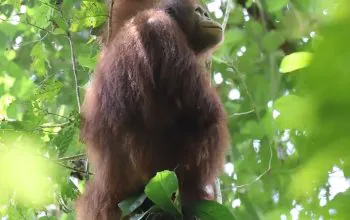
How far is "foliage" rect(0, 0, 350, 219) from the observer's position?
0.84 ft

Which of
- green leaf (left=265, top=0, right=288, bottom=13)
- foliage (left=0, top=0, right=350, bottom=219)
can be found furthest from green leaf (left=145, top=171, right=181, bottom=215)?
green leaf (left=265, top=0, right=288, bottom=13)

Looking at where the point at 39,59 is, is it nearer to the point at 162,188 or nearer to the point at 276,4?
the point at 276,4

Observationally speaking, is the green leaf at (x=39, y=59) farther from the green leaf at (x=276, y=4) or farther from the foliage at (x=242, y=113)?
the green leaf at (x=276, y=4)

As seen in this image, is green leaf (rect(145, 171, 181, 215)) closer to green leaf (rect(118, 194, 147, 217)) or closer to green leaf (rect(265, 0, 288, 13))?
green leaf (rect(118, 194, 147, 217))

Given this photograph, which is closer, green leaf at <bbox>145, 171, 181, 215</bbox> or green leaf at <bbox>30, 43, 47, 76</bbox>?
green leaf at <bbox>145, 171, 181, 215</bbox>

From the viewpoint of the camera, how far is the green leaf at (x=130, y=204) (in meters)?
1.61

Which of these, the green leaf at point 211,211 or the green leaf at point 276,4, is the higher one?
the green leaf at point 211,211

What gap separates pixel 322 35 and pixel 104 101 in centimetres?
161

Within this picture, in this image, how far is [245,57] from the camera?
9.89ft

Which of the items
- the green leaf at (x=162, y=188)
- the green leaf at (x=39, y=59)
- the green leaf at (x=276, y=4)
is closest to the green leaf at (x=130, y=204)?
the green leaf at (x=162, y=188)

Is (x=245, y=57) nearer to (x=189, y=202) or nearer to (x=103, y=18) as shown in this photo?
(x=103, y=18)

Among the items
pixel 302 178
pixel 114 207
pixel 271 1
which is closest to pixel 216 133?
pixel 114 207

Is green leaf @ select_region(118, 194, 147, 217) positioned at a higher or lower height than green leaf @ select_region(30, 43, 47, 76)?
higher

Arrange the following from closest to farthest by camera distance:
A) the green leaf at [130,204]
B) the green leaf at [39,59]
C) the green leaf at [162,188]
Answer: 1. the green leaf at [162,188]
2. the green leaf at [130,204]
3. the green leaf at [39,59]
